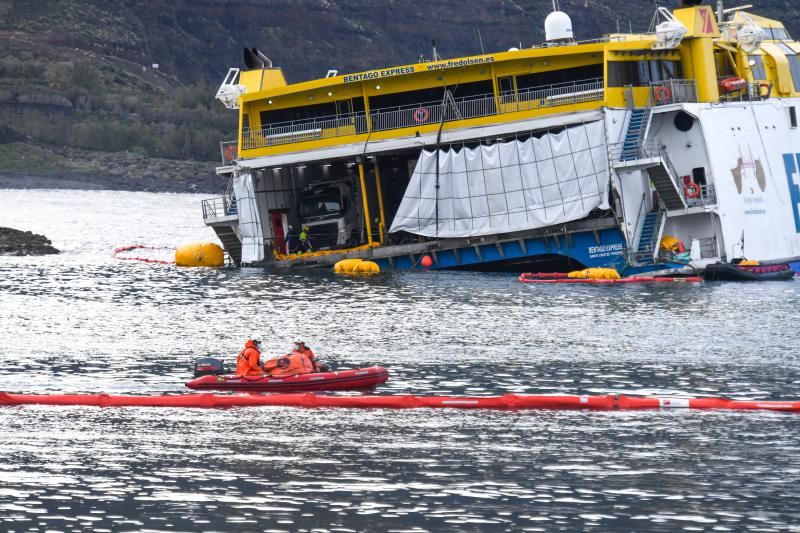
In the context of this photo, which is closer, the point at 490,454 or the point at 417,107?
the point at 490,454

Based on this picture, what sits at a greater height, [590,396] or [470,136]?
[470,136]

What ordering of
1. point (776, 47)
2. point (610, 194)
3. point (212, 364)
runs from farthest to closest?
point (776, 47)
point (610, 194)
point (212, 364)

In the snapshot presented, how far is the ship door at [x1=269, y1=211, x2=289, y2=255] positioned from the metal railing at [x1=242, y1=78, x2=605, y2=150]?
149 inches

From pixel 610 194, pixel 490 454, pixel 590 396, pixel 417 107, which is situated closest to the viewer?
pixel 490 454

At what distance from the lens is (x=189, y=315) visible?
53.7m

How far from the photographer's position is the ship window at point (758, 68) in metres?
67.2

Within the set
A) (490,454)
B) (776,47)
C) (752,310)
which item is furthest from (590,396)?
(776,47)

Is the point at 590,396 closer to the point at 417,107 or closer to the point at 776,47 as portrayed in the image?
the point at 417,107

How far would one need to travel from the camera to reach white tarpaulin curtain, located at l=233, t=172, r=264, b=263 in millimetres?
68500

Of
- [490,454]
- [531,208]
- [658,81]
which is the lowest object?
[490,454]

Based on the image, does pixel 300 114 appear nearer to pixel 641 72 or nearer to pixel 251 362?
pixel 641 72

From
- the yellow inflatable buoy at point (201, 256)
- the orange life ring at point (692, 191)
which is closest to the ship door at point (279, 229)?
the yellow inflatable buoy at point (201, 256)

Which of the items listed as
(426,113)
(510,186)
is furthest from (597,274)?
(426,113)

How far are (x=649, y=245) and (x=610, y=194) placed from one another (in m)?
2.55
